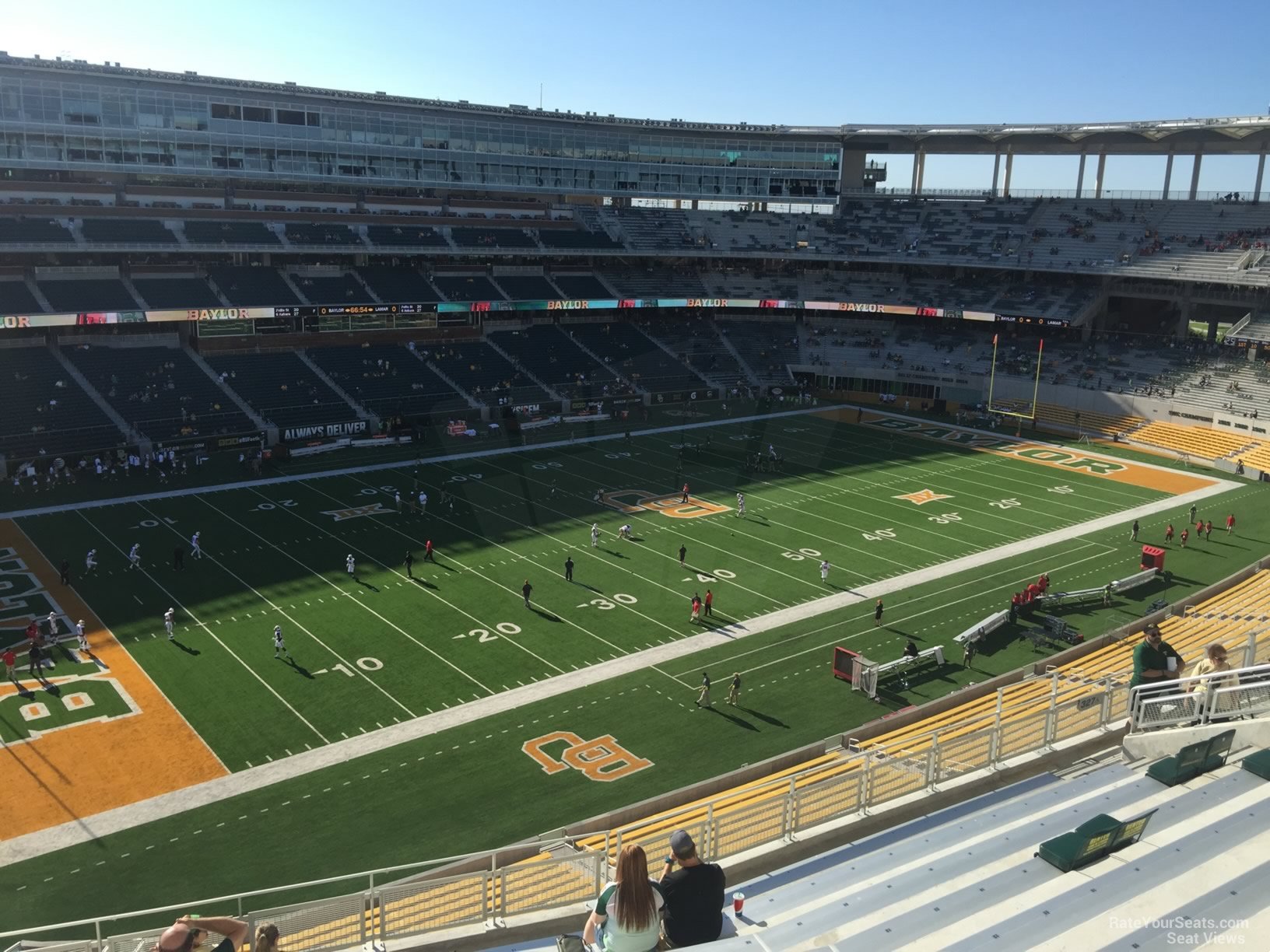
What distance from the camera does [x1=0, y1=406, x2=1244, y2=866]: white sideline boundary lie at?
59.4 ft

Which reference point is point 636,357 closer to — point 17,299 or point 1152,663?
point 17,299

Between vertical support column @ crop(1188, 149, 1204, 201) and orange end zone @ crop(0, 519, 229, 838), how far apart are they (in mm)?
66434

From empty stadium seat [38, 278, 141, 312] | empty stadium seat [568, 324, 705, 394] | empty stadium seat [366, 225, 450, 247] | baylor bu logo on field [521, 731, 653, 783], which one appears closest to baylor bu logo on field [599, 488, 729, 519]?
baylor bu logo on field [521, 731, 653, 783]

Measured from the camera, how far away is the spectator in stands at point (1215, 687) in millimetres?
10000

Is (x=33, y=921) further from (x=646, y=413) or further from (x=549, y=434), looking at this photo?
(x=646, y=413)

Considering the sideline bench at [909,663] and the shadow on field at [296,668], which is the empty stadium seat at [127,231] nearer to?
the shadow on field at [296,668]

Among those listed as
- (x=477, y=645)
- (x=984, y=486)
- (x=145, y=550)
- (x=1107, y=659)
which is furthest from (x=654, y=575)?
(x=984, y=486)

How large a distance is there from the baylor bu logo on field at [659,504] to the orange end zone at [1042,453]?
19.4 metres

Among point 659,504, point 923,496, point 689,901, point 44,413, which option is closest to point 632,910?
point 689,901

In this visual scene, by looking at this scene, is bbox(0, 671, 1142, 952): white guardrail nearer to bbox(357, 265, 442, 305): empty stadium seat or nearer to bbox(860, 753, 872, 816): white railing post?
bbox(860, 753, 872, 816): white railing post

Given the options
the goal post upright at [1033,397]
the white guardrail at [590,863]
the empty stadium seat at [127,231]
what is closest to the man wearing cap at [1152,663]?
the white guardrail at [590,863]

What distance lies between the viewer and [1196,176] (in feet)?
211

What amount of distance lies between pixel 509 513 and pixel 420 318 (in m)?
26.2

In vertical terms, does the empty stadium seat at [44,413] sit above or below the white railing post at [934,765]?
below
